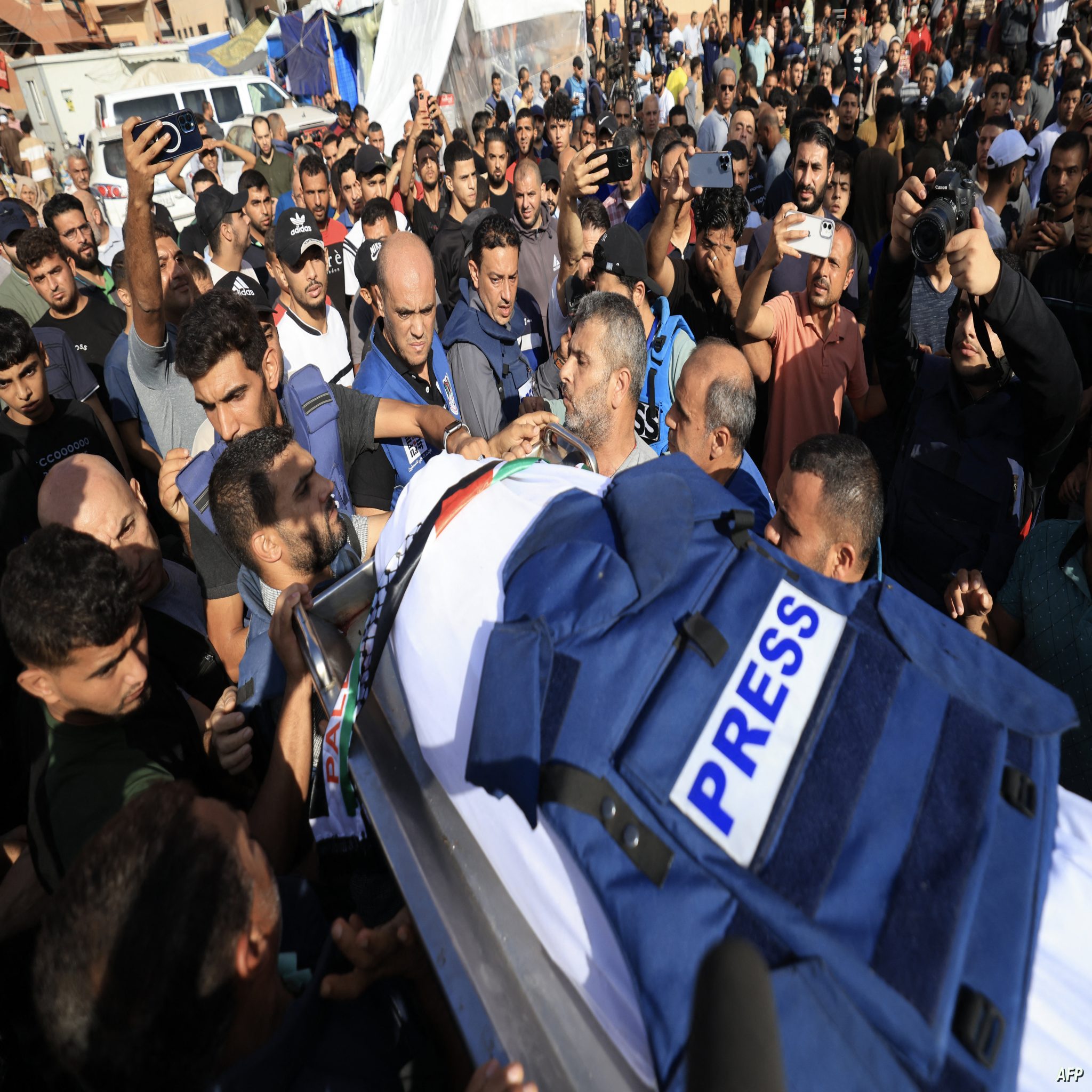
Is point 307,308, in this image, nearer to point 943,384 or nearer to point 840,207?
point 943,384

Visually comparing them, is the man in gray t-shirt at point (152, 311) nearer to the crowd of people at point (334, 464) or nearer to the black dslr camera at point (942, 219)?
the crowd of people at point (334, 464)

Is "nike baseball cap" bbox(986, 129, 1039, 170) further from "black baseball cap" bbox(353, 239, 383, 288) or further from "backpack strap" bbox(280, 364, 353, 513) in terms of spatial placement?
"backpack strap" bbox(280, 364, 353, 513)

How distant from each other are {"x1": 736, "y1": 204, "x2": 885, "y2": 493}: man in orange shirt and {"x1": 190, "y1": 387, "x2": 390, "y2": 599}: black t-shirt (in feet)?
5.89

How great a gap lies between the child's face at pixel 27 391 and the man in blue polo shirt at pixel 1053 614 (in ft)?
11.5

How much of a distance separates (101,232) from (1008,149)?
8678mm

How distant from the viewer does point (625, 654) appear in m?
1.03

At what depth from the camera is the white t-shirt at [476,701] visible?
95cm

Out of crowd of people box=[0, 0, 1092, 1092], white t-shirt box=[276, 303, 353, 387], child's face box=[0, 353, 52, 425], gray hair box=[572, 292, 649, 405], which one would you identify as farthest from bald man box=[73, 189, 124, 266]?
gray hair box=[572, 292, 649, 405]

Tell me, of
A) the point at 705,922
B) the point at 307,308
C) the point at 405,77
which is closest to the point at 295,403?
the point at 307,308

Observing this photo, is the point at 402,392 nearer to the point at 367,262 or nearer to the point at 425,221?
the point at 367,262

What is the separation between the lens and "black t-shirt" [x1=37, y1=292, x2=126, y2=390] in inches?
173

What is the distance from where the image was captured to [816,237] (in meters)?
3.20

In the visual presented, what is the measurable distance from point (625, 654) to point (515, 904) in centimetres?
41

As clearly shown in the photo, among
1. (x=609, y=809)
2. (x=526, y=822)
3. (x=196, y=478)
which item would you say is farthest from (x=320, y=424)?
(x=609, y=809)
